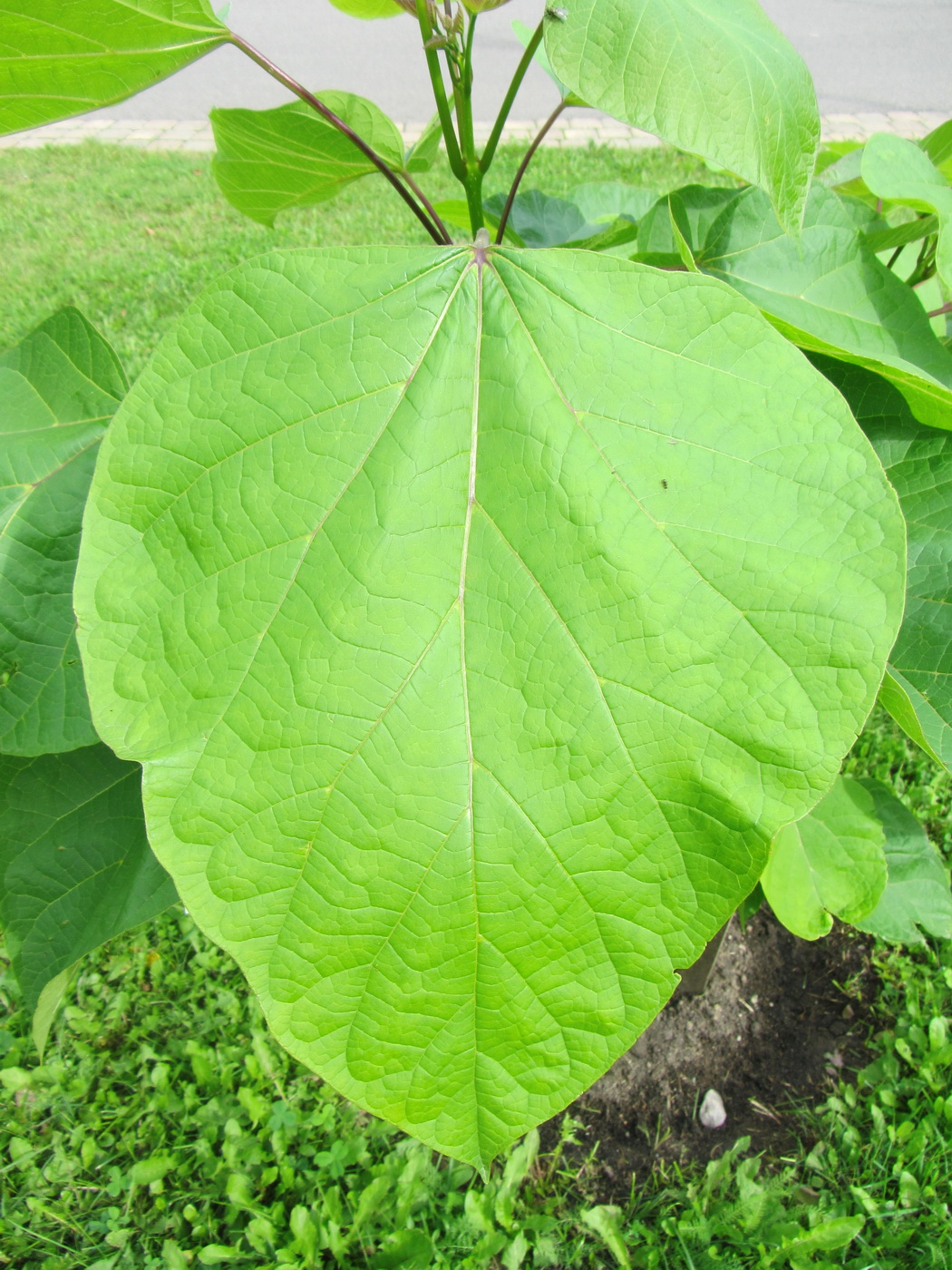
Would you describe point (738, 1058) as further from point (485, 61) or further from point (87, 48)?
point (485, 61)

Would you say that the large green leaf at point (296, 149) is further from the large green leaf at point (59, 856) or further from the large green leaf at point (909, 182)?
the large green leaf at point (59, 856)

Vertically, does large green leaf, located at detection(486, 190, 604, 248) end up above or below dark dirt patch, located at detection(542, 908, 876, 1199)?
above

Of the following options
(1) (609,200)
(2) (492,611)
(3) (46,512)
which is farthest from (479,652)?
(1) (609,200)

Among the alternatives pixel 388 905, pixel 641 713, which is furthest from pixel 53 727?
pixel 641 713

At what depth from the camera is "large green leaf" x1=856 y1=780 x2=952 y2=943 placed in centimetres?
168

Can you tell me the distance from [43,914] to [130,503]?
24.8 inches

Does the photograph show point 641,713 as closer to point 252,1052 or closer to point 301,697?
point 301,697

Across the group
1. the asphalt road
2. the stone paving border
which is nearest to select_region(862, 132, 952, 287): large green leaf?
the stone paving border

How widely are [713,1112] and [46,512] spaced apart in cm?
167

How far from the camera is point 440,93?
87 cm

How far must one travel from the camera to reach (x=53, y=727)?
917mm

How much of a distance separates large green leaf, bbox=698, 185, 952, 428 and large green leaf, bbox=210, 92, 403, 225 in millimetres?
447

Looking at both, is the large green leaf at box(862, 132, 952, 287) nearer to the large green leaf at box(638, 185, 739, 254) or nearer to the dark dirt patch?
the large green leaf at box(638, 185, 739, 254)

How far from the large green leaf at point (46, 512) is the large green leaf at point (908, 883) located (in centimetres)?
142
